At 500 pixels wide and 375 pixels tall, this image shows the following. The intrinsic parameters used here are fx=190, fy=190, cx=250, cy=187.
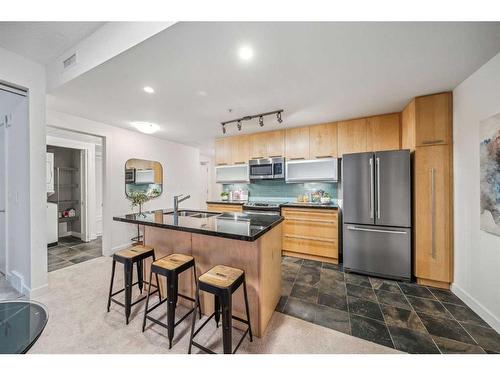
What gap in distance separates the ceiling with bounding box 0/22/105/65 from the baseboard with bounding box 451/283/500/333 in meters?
4.41

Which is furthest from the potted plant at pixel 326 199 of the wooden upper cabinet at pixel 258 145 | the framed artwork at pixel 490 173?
the framed artwork at pixel 490 173

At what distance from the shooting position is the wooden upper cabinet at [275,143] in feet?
13.0

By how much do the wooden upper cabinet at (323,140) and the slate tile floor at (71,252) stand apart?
4.56 meters

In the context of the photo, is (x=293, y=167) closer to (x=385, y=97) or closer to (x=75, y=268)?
(x=385, y=97)

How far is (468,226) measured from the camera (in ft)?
6.79

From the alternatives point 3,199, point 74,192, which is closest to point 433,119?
point 3,199

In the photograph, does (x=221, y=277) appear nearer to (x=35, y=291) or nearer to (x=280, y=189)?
(x=35, y=291)

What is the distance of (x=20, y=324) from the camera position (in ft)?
3.52

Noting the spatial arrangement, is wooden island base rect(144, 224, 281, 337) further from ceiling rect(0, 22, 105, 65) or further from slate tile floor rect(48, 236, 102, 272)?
slate tile floor rect(48, 236, 102, 272)

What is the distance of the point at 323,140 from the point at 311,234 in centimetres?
175

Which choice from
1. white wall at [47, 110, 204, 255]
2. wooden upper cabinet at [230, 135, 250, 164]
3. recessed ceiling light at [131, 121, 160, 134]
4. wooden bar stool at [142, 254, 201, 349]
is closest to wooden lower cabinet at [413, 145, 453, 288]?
wooden bar stool at [142, 254, 201, 349]

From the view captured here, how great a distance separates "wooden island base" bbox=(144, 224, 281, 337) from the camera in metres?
1.64

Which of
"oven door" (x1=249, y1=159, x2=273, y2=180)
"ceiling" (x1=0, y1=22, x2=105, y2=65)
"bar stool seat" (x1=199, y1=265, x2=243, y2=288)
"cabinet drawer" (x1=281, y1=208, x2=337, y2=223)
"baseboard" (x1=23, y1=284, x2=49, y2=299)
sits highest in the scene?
"ceiling" (x1=0, y1=22, x2=105, y2=65)

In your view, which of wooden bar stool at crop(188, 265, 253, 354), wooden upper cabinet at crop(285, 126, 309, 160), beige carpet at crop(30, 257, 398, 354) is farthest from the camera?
A: wooden upper cabinet at crop(285, 126, 309, 160)
